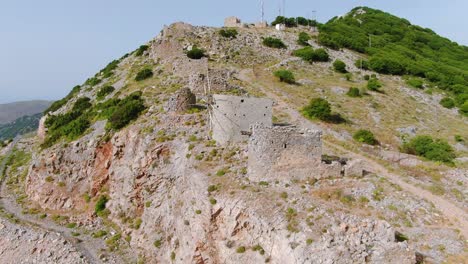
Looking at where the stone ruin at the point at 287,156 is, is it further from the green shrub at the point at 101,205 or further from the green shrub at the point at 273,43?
the green shrub at the point at 273,43

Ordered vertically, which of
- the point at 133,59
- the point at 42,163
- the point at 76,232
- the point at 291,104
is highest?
the point at 133,59

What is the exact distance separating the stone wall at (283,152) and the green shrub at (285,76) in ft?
81.8

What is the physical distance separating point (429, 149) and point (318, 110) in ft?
30.7

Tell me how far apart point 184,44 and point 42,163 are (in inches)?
871

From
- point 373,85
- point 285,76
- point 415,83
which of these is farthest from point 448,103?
point 285,76

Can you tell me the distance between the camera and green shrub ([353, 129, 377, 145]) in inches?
1318

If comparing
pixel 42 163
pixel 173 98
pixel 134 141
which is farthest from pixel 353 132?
pixel 42 163

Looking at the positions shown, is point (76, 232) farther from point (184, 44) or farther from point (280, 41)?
point (280, 41)

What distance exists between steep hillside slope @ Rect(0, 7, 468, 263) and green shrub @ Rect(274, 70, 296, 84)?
0.69m

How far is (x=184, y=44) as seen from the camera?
49.3 meters

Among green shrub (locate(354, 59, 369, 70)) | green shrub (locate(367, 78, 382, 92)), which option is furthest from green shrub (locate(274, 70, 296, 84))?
green shrub (locate(354, 59, 369, 70))

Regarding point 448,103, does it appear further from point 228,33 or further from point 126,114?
point 126,114

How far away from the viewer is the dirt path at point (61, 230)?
2546 cm

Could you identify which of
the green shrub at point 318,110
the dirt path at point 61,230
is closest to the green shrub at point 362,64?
the green shrub at point 318,110
